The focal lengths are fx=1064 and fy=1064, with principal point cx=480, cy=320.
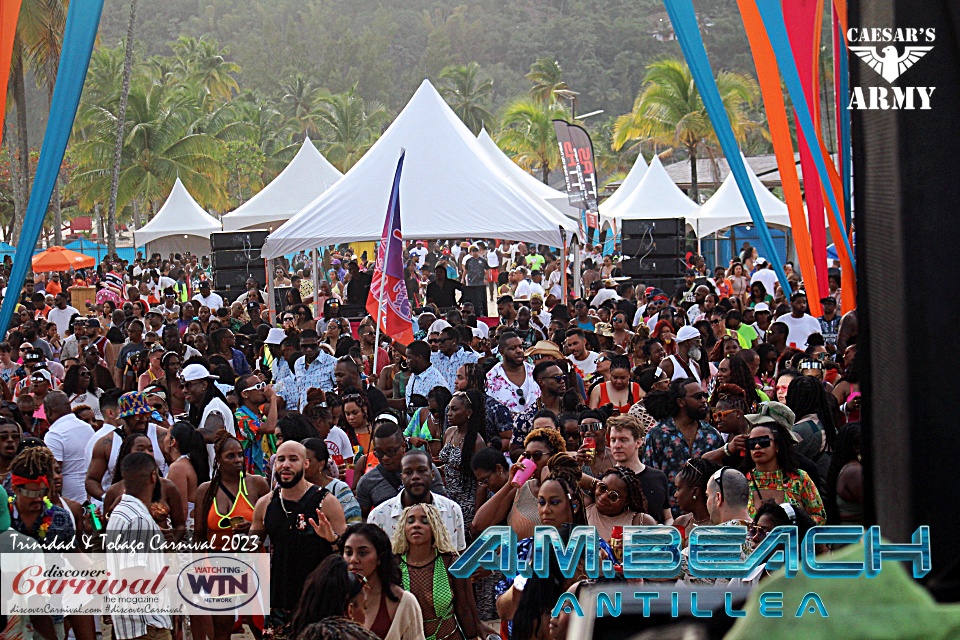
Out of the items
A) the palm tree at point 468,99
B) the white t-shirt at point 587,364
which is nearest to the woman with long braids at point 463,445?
the white t-shirt at point 587,364

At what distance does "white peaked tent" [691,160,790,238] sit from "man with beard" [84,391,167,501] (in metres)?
23.9

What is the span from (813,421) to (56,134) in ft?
21.1

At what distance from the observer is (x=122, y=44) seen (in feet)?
219

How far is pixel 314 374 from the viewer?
9.91 metres

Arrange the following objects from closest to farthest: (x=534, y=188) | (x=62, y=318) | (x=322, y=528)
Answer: (x=322, y=528) → (x=62, y=318) → (x=534, y=188)

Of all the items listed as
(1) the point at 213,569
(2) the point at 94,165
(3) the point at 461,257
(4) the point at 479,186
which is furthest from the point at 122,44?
(1) the point at 213,569

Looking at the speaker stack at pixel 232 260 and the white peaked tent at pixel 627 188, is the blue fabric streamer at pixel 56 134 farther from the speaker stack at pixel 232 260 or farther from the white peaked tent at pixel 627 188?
the white peaked tent at pixel 627 188

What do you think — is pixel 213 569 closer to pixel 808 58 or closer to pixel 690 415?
pixel 690 415

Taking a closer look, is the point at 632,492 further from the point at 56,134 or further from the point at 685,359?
the point at 56,134

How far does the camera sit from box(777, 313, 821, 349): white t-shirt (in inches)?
439

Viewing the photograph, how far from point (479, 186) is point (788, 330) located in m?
6.08

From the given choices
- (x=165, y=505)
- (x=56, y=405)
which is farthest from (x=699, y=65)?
(x=165, y=505)

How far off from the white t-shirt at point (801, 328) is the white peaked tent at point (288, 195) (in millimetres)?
16925

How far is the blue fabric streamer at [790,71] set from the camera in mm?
8719
